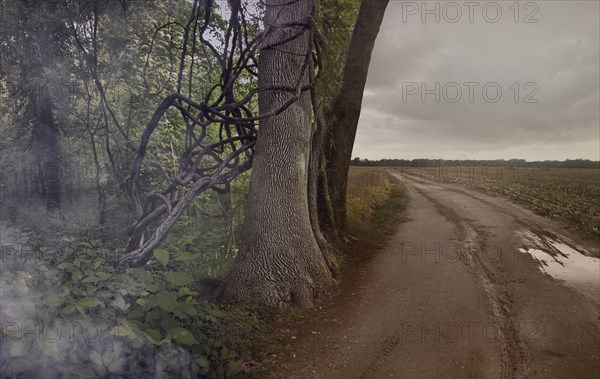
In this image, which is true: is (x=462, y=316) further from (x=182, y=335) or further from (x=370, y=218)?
(x=370, y=218)

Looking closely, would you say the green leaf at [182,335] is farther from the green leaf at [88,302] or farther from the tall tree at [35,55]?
the tall tree at [35,55]

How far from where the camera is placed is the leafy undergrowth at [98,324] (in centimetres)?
251

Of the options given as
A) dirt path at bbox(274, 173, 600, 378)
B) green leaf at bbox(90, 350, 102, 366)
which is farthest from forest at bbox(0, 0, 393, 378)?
dirt path at bbox(274, 173, 600, 378)

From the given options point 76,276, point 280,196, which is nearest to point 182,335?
point 76,276

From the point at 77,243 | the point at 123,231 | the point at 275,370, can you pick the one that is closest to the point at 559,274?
the point at 275,370

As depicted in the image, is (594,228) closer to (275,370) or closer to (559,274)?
(559,274)

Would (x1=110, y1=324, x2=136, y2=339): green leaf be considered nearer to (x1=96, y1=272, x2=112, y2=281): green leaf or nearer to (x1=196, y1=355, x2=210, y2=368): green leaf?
(x1=96, y1=272, x2=112, y2=281): green leaf

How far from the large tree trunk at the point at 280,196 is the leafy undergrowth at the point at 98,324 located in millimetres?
1040

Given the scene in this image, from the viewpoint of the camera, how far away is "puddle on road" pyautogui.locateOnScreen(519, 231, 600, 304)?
242 inches

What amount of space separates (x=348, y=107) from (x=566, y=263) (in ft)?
18.8

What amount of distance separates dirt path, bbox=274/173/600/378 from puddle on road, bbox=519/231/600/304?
0.9 inches

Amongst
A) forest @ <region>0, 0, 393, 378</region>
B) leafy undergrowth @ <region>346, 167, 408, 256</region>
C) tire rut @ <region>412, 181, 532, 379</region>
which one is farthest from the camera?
leafy undergrowth @ <region>346, 167, 408, 256</region>

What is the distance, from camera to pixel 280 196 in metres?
5.30

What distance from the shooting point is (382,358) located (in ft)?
13.4
